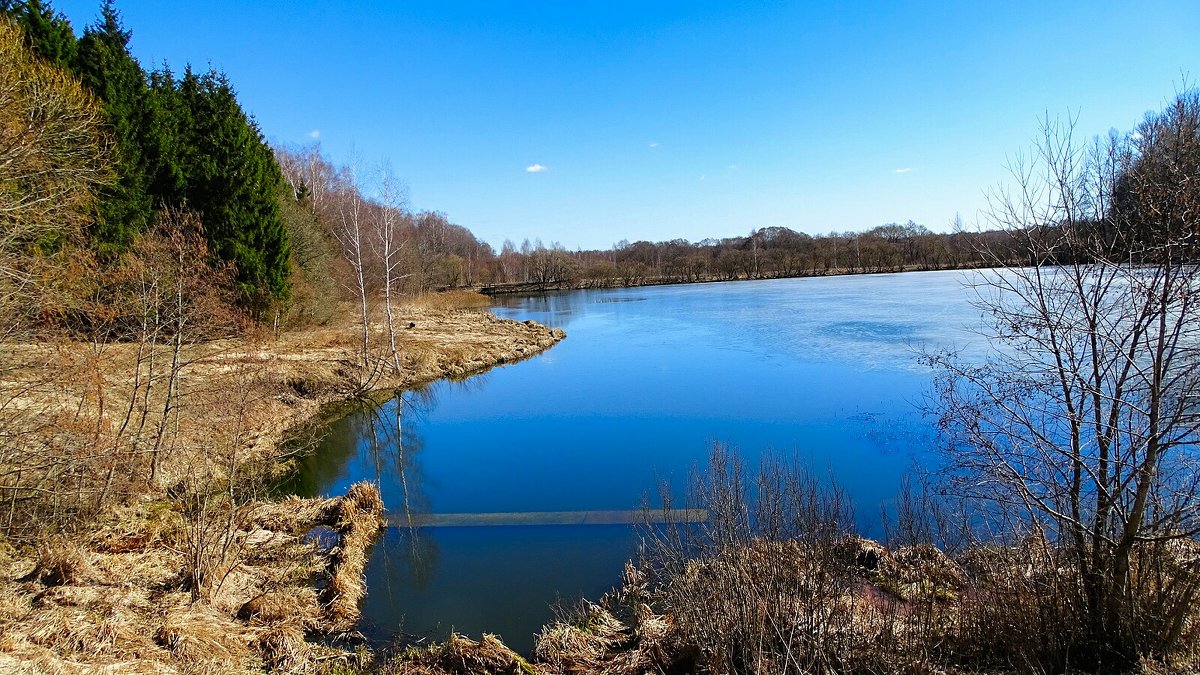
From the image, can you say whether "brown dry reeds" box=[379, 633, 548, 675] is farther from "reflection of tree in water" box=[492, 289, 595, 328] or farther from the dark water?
"reflection of tree in water" box=[492, 289, 595, 328]

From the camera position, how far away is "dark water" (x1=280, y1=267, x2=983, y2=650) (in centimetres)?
691

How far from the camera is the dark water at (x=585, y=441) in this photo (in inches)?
272

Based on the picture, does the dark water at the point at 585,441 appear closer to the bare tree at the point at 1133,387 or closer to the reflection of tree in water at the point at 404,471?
the reflection of tree in water at the point at 404,471

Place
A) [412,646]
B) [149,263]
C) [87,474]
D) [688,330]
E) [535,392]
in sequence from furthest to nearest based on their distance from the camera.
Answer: [688,330] < [535,392] < [149,263] < [87,474] < [412,646]

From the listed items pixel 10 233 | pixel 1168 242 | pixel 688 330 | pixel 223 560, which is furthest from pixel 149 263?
pixel 688 330

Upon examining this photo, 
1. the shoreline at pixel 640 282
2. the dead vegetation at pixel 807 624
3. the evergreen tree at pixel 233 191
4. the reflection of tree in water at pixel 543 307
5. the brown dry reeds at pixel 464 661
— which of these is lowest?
the brown dry reeds at pixel 464 661

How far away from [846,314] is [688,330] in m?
7.35

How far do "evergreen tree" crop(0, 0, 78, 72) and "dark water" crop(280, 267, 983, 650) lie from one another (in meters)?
9.34

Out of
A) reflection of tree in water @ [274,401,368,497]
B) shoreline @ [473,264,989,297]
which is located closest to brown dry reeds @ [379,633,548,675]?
reflection of tree in water @ [274,401,368,497]

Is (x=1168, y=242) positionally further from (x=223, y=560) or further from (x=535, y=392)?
(x=535, y=392)

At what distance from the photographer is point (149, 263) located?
7.74 metres

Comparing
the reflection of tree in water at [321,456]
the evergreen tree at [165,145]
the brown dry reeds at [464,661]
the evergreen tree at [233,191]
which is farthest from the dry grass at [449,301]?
the brown dry reeds at [464,661]

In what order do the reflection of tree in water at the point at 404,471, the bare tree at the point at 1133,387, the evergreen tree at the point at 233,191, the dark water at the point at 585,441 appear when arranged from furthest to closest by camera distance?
the evergreen tree at the point at 233,191
the reflection of tree in water at the point at 404,471
the dark water at the point at 585,441
the bare tree at the point at 1133,387

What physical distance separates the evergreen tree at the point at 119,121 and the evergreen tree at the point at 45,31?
0.52 metres
